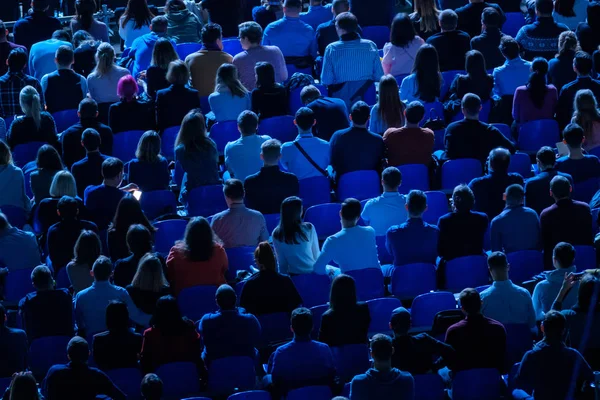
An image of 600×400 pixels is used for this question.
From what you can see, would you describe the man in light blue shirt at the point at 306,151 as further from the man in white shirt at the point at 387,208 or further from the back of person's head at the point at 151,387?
the back of person's head at the point at 151,387

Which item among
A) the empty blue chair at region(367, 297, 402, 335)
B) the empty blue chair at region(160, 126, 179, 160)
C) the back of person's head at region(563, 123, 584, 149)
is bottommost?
the empty blue chair at region(160, 126, 179, 160)

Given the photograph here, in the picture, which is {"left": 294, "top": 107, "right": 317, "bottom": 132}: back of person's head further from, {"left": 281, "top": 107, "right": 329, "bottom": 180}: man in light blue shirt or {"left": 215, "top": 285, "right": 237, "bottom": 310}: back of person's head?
{"left": 215, "top": 285, "right": 237, "bottom": 310}: back of person's head

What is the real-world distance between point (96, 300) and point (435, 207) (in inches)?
113

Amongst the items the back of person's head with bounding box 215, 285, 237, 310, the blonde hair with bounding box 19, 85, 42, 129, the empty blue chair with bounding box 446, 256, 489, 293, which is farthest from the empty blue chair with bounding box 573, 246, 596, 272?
the blonde hair with bounding box 19, 85, 42, 129

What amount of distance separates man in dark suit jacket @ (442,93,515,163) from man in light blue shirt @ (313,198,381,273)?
186 cm

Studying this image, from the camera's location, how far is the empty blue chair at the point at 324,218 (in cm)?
1051

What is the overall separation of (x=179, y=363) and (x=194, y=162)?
2793mm

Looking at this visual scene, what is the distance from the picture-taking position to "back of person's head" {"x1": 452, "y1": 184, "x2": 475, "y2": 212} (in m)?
9.91

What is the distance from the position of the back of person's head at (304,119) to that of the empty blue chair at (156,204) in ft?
4.24

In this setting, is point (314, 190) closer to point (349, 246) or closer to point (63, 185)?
point (349, 246)

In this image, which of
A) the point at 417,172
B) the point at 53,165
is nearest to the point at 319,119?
the point at 417,172

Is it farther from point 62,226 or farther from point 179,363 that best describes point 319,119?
point 179,363

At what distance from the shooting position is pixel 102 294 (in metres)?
9.30

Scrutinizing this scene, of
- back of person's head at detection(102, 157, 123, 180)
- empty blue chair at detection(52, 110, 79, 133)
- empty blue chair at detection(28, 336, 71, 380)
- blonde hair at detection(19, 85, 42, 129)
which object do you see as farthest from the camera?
empty blue chair at detection(52, 110, 79, 133)
